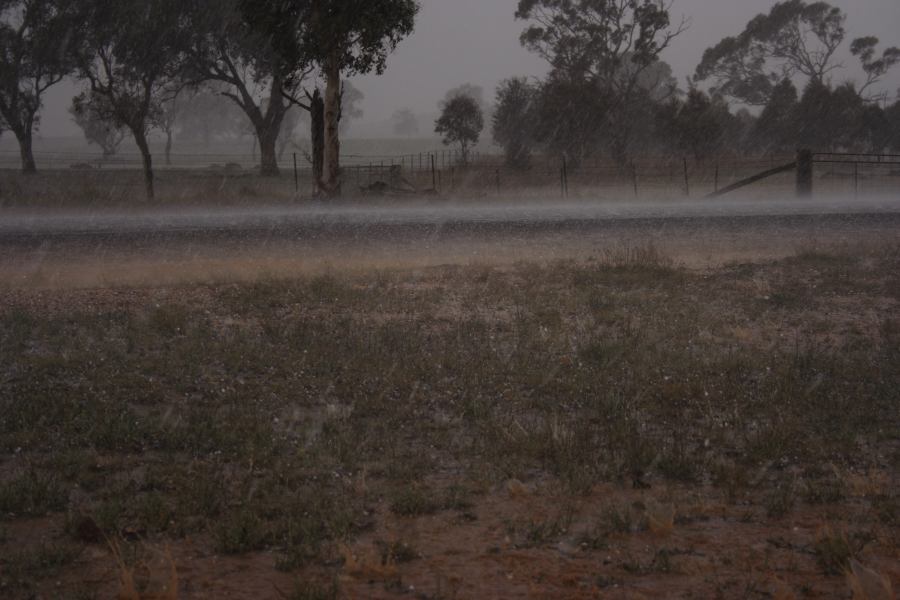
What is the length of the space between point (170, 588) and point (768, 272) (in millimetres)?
10780

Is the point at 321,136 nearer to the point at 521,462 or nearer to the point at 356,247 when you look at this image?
the point at 356,247

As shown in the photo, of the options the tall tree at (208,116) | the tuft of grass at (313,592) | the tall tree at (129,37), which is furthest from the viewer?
the tall tree at (208,116)

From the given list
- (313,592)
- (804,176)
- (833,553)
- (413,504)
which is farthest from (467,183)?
(313,592)

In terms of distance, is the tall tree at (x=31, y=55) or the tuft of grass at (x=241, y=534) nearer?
the tuft of grass at (x=241, y=534)

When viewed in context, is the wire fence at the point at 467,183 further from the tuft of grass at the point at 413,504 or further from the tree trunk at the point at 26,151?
the tuft of grass at the point at 413,504

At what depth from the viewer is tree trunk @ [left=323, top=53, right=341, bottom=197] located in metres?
24.2

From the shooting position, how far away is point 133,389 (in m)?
6.94

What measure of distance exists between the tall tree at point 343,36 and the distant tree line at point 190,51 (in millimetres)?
31

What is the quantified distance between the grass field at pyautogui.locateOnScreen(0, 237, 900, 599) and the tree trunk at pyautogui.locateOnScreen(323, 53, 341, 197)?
1502 centimetres

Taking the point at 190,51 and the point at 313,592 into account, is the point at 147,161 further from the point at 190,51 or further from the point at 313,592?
the point at 313,592

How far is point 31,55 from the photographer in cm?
4222

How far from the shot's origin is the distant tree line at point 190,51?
2375 cm

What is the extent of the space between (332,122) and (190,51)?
20.7 meters

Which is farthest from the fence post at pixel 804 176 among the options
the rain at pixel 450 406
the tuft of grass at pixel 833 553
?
the tuft of grass at pixel 833 553
